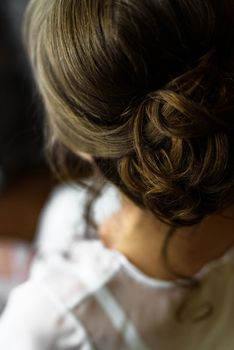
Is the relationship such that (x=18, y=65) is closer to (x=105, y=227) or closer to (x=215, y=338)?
(x=105, y=227)

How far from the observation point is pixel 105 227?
0.75 metres

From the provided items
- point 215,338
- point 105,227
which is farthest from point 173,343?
point 105,227

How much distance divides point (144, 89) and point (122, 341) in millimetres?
316

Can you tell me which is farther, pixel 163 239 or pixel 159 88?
pixel 163 239

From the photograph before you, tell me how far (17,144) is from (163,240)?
865 mm

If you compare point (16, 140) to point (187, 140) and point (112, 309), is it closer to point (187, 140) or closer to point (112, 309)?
point (112, 309)

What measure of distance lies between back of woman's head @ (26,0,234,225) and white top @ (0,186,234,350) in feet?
0.44

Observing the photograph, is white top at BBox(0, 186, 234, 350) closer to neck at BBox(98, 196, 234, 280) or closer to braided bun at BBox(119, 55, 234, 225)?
neck at BBox(98, 196, 234, 280)

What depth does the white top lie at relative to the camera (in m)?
0.62

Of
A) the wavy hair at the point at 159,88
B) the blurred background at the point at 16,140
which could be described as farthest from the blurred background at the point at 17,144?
the wavy hair at the point at 159,88

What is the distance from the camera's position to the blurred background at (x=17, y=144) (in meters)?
1.34

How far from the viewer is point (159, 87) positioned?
53 cm

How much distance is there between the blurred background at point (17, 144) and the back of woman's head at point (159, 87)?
76cm

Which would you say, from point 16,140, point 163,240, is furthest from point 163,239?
point 16,140
